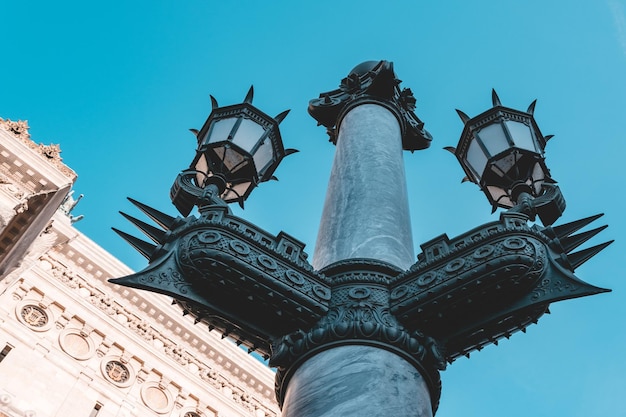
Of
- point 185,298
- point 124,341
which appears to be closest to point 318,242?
point 185,298

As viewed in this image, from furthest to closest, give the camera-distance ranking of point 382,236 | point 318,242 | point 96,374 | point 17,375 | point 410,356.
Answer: point 96,374
point 17,375
point 318,242
point 382,236
point 410,356

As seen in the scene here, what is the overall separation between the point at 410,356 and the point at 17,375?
2150 cm

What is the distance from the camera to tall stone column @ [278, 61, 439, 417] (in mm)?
3273

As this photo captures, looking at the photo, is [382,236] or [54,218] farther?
[54,218]

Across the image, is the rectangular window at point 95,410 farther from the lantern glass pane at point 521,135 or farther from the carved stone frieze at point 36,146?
the lantern glass pane at point 521,135

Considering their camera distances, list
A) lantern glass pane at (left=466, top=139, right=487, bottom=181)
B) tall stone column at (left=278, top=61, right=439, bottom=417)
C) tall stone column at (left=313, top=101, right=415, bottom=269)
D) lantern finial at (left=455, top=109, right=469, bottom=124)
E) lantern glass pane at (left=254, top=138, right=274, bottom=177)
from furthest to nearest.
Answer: lantern finial at (left=455, top=109, right=469, bottom=124)
lantern glass pane at (left=466, top=139, right=487, bottom=181)
lantern glass pane at (left=254, top=138, right=274, bottom=177)
tall stone column at (left=313, top=101, right=415, bottom=269)
tall stone column at (left=278, top=61, right=439, bottom=417)

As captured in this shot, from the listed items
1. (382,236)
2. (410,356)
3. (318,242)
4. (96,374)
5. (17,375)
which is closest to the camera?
(410,356)

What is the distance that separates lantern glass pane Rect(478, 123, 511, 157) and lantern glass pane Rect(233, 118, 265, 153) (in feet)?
6.55

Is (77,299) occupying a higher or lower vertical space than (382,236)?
higher

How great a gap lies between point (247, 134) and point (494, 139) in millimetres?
2177

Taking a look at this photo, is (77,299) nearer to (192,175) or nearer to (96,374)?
(96,374)

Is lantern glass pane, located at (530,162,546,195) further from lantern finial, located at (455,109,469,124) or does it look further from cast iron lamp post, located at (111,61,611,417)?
lantern finial, located at (455,109,469,124)

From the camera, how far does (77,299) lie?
24797mm

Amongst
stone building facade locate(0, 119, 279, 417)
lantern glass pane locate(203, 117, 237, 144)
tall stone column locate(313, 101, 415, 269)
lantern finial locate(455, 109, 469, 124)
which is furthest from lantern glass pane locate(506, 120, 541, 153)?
stone building facade locate(0, 119, 279, 417)
